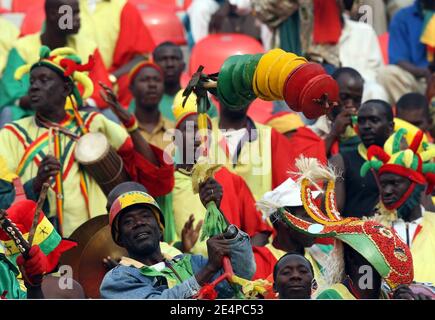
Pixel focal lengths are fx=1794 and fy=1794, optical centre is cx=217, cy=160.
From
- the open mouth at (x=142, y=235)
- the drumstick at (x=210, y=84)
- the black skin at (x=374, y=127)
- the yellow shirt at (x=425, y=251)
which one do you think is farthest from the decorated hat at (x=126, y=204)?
the black skin at (x=374, y=127)

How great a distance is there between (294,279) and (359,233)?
27.4 inches

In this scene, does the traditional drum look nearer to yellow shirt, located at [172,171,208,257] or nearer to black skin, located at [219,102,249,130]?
yellow shirt, located at [172,171,208,257]

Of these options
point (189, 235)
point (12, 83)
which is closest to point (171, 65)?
point (12, 83)

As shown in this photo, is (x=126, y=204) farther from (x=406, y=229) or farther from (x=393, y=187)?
(x=406, y=229)

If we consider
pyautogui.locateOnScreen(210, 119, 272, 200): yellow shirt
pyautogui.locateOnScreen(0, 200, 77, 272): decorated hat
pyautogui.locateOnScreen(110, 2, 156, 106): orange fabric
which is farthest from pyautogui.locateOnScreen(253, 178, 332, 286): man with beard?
pyautogui.locateOnScreen(110, 2, 156, 106): orange fabric

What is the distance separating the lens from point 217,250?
9.48 metres

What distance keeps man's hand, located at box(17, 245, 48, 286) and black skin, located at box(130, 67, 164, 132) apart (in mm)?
4173

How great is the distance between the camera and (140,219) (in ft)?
34.0

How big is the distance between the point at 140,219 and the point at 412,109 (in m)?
4.54

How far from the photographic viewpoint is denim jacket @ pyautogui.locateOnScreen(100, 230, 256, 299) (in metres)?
9.57

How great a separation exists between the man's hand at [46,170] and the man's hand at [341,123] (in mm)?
2412

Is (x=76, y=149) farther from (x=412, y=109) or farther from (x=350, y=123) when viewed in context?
(x=412, y=109)

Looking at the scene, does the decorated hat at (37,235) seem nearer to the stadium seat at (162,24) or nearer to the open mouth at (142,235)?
the open mouth at (142,235)
